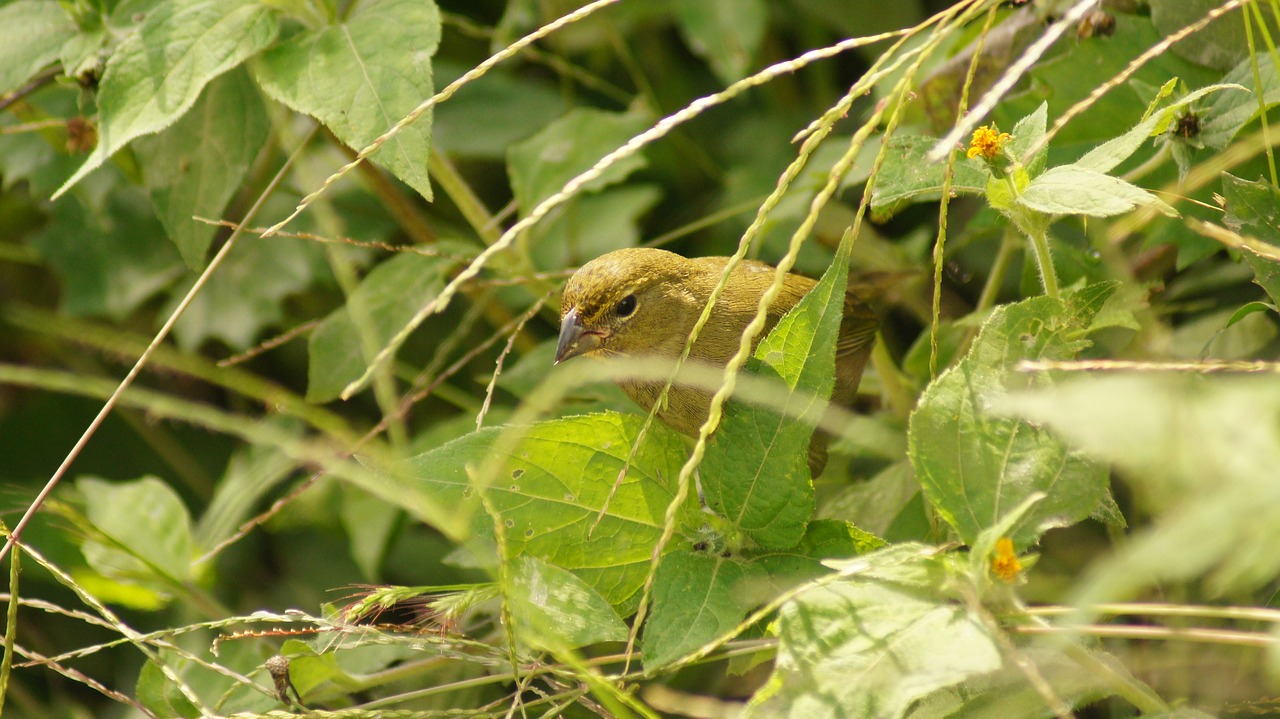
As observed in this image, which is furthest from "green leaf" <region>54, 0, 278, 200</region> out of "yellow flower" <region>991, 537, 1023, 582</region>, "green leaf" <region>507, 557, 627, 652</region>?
"yellow flower" <region>991, 537, 1023, 582</region>

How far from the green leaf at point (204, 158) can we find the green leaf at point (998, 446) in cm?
147

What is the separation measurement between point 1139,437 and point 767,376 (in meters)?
0.68

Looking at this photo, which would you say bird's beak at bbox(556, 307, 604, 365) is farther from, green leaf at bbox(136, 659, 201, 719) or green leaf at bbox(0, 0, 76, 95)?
green leaf at bbox(0, 0, 76, 95)

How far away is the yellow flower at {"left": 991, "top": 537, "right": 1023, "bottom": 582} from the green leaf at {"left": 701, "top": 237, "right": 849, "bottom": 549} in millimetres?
300

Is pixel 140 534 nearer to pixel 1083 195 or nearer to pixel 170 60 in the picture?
pixel 170 60

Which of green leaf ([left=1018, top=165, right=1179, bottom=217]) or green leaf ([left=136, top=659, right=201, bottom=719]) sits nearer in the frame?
green leaf ([left=1018, top=165, right=1179, bottom=217])

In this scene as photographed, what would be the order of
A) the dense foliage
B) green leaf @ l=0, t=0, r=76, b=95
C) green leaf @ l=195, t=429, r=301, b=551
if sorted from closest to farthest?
1. the dense foliage
2. green leaf @ l=0, t=0, r=76, b=95
3. green leaf @ l=195, t=429, r=301, b=551

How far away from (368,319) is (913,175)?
1153 mm

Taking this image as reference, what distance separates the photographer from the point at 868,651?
1.18m

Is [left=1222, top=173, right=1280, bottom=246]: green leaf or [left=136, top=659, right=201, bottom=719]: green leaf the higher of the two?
[left=1222, top=173, right=1280, bottom=246]: green leaf

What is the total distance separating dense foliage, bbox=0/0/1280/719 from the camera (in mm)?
1264


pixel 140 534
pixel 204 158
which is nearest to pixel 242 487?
pixel 140 534

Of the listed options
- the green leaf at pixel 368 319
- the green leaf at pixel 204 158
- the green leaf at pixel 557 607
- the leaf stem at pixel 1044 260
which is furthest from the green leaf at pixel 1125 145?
the green leaf at pixel 204 158

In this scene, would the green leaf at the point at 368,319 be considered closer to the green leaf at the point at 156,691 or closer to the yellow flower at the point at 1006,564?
the green leaf at the point at 156,691
